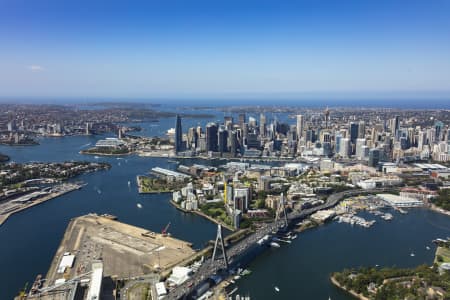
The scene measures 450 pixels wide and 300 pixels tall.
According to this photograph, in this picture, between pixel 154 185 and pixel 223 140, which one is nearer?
pixel 154 185

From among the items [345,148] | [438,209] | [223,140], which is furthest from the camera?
[223,140]

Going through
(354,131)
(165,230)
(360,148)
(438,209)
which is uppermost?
(354,131)

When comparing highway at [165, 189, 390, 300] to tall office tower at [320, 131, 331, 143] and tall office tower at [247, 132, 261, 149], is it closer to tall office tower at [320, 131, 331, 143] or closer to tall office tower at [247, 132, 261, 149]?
tall office tower at [320, 131, 331, 143]

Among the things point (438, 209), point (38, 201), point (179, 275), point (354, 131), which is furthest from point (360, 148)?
point (38, 201)

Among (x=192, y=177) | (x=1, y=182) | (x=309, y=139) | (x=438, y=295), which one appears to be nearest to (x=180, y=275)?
(x=438, y=295)

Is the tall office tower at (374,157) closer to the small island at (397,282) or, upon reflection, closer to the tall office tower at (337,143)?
the tall office tower at (337,143)

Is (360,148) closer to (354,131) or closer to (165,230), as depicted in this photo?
(354,131)

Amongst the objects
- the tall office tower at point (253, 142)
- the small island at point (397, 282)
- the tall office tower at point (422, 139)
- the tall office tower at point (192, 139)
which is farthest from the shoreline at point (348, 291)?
the tall office tower at point (422, 139)

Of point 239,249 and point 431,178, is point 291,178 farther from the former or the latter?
point 239,249

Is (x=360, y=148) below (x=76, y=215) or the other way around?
the other way around
